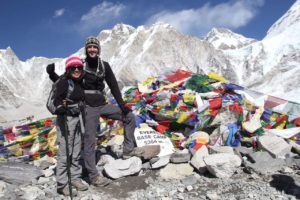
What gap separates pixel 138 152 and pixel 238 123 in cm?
273

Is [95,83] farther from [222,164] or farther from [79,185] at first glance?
[222,164]

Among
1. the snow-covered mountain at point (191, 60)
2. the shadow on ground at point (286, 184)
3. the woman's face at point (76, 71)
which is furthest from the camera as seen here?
the snow-covered mountain at point (191, 60)

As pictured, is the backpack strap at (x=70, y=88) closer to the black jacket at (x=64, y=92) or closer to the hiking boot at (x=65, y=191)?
the black jacket at (x=64, y=92)

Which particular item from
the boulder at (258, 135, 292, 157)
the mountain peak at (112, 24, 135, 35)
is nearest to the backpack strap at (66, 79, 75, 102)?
the boulder at (258, 135, 292, 157)

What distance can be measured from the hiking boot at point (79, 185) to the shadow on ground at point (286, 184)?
119 inches

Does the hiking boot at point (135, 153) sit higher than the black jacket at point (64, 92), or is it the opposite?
the black jacket at point (64, 92)

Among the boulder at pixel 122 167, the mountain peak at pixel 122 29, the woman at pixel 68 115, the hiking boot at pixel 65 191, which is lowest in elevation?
the hiking boot at pixel 65 191

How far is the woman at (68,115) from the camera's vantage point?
19.5ft

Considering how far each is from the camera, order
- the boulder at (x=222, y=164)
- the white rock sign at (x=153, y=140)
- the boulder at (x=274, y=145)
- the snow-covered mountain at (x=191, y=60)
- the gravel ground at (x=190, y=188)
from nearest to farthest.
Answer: the gravel ground at (x=190, y=188) → the boulder at (x=222, y=164) → the boulder at (x=274, y=145) → the white rock sign at (x=153, y=140) → the snow-covered mountain at (x=191, y=60)

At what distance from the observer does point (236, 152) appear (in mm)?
7242

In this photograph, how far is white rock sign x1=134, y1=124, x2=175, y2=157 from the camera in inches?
308

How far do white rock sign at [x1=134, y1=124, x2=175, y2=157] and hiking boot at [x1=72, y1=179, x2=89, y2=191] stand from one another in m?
1.96

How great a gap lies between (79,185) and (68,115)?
1.17 m

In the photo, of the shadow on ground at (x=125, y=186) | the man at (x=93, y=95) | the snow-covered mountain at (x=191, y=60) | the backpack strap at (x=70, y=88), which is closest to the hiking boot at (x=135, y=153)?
the shadow on ground at (x=125, y=186)
